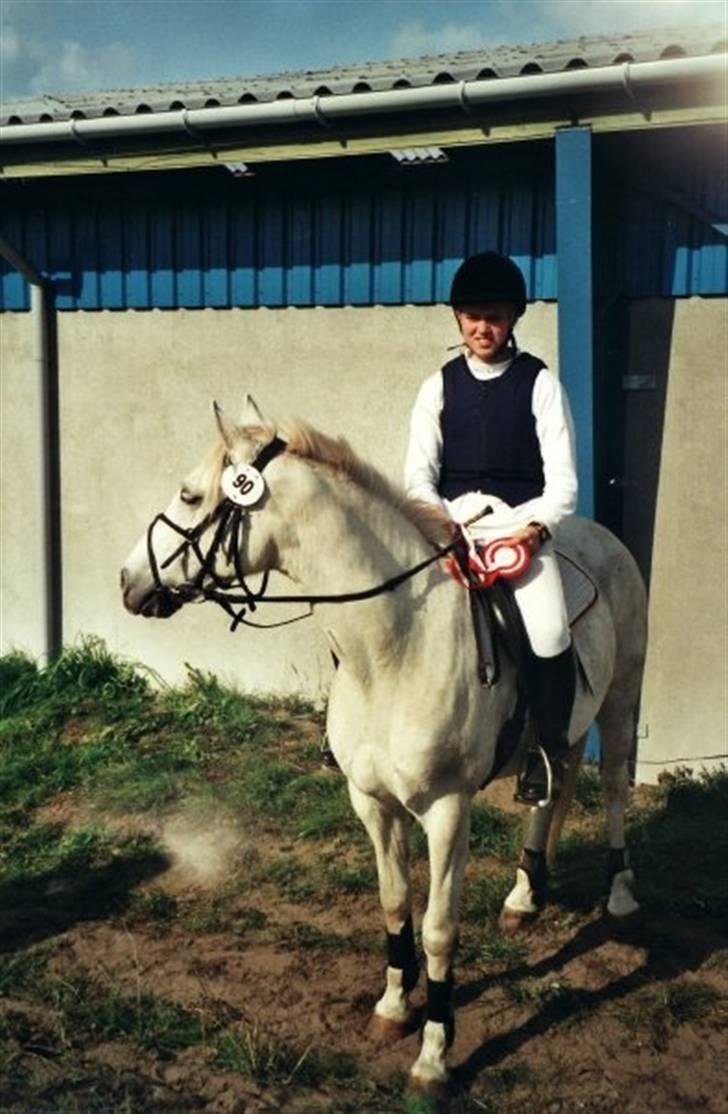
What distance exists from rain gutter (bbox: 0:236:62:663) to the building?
2cm

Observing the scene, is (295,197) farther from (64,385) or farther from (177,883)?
(177,883)

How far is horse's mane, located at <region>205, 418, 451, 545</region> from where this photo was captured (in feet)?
12.3

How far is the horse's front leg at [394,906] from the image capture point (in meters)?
4.32

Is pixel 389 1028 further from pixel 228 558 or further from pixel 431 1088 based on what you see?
pixel 228 558

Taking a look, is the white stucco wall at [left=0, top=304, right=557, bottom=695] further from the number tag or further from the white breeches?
the number tag

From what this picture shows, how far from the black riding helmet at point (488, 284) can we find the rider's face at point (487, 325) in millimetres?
22

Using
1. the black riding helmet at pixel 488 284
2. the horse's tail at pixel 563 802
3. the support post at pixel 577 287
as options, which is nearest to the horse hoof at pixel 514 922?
the horse's tail at pixel 563 802

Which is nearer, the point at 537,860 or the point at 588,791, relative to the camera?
the point at 537,860

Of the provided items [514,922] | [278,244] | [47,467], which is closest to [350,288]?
[278,244]

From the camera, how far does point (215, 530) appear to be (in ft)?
12.4

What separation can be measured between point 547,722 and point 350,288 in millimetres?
4143

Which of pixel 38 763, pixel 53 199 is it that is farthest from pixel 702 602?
pixel 53 199

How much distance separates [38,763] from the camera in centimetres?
723

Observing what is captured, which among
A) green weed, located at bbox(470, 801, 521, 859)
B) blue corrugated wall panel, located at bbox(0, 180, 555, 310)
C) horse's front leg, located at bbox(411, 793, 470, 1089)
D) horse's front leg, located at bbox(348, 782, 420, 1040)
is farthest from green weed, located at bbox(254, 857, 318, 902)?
blue corrugated wall panel, located at bbox(0, 180, 555, 310)
